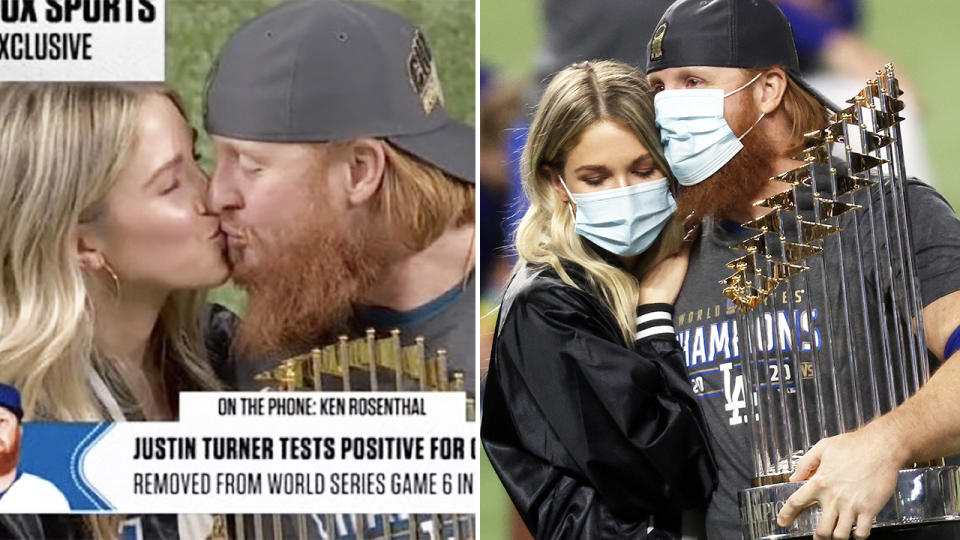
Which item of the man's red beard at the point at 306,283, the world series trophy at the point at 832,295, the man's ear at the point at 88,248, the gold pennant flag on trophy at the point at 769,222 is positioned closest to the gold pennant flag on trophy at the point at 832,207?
the world series trophy at the point at 832,295

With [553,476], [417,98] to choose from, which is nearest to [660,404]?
[553,476]

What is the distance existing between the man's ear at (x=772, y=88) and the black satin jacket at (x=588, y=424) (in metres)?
0.63

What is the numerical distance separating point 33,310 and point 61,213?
0.85 ft

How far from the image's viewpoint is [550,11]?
11.1 feet

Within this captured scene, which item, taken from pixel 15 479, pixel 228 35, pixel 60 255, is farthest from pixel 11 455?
pixel 228 35

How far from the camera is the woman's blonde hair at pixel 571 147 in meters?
3.29

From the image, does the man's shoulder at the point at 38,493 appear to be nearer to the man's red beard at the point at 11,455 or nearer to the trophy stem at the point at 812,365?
the man's red beard at the point at 11,455

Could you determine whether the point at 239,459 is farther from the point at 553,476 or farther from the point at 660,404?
the point at 660,404

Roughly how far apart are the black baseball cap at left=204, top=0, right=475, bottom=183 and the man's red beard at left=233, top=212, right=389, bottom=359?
25cm

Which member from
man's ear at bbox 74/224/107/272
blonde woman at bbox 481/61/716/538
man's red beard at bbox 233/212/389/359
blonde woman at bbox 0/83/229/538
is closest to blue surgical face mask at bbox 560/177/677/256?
blonde woman at bbox 481/61/716/538

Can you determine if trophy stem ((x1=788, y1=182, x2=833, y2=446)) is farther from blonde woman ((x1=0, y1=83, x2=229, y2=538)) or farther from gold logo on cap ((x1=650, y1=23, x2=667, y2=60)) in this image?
blonde woman ((x1=0, y1=83, x2=229, y2=538))

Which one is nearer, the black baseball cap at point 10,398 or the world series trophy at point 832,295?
the world series trophy at point 832,295

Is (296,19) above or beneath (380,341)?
above

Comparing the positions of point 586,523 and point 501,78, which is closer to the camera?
point 586,523
